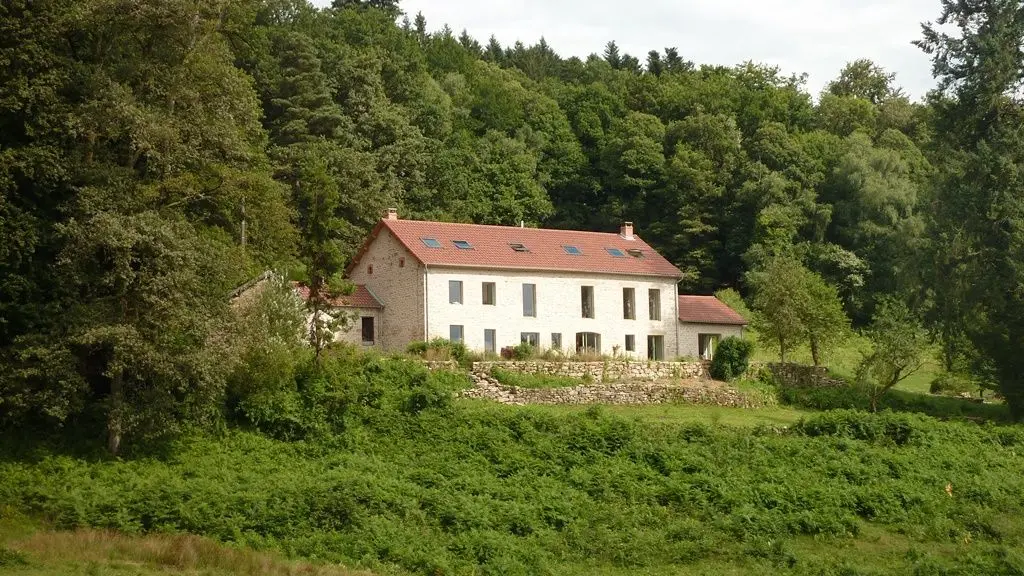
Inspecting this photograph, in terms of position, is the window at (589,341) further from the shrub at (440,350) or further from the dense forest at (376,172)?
the dense forest at (376,172)

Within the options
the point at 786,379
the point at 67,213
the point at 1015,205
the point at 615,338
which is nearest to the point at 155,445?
the point at 67,213

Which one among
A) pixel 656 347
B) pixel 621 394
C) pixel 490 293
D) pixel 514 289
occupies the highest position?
pixel 514 289

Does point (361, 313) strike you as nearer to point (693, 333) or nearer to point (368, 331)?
point (368, 331)

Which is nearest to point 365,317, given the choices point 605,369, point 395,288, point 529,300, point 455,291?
point 395,288

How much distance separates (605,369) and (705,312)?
941 centimetres

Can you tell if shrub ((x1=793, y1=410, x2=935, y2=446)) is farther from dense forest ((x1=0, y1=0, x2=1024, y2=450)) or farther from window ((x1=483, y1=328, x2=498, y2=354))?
window ((x1=483, y1=328, x2=498, y2=354))

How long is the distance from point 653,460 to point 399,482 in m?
7.50

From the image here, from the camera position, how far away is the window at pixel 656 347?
169ft

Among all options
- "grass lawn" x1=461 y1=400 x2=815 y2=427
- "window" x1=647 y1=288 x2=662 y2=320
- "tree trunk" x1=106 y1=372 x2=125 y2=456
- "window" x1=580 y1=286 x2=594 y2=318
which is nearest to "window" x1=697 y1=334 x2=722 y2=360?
"window" x1=647 y1=288 x2=662 y2=320

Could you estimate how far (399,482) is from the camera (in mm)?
32438

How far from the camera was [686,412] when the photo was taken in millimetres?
42625

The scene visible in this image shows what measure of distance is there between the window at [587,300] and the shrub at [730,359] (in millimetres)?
→ 5220

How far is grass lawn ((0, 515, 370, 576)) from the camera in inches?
1025

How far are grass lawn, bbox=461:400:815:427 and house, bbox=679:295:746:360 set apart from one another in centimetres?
666
